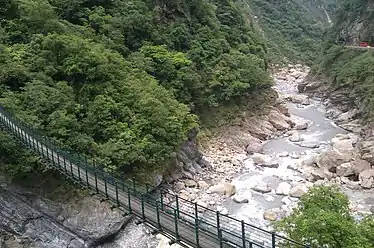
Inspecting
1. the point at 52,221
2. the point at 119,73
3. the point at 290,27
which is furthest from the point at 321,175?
the point at 290,27

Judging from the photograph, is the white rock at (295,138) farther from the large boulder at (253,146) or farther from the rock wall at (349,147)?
the large boulder at (253,146)

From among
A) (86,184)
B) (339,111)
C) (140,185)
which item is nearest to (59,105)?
(140,185)

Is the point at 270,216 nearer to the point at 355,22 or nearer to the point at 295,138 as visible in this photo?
the point at 295,138

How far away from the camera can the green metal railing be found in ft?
30.6

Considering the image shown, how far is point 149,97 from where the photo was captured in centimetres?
2031

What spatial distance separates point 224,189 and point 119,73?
754 cm

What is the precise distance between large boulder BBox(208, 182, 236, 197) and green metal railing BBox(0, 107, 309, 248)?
7.35 m

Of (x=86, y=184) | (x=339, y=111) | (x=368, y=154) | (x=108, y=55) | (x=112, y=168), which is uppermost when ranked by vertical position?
(x=108, y=55)

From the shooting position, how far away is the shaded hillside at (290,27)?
68.3 m

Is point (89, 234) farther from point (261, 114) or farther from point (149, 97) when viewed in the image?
point (261, 114)

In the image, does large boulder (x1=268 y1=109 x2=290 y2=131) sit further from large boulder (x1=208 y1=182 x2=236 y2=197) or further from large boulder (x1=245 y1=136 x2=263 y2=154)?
large boulder (x1=208 y1=182 x2=236 y2=197)

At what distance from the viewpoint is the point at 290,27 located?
76688mm

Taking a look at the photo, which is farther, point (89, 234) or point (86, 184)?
point (89, 234)

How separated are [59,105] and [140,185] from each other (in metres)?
4.52
